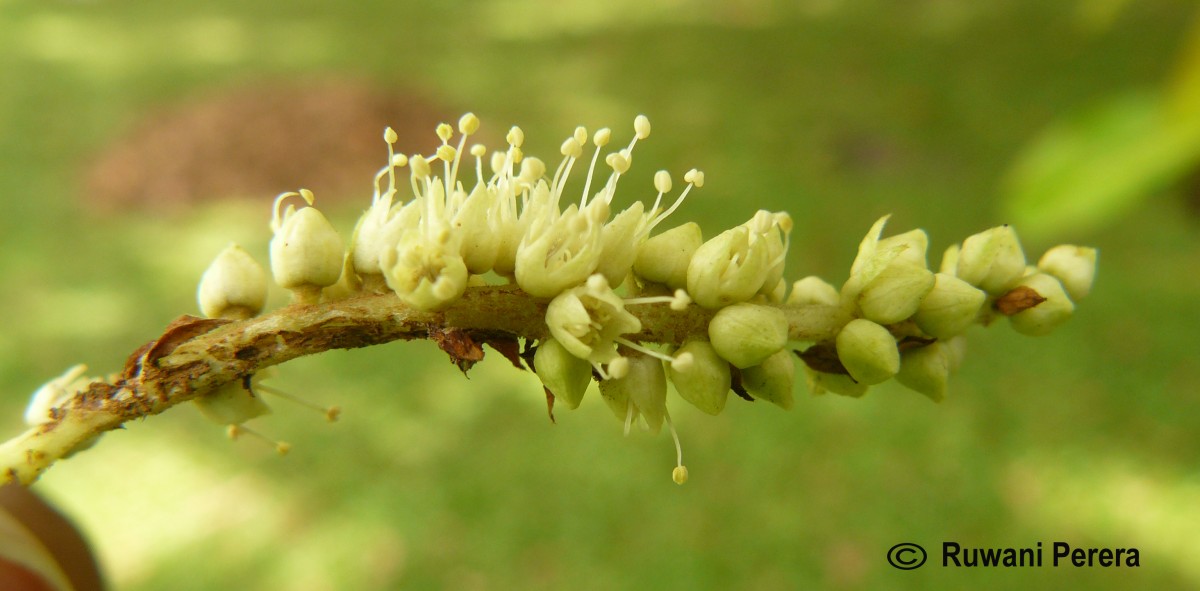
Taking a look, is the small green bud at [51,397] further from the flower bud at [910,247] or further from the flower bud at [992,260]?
the flower bud at [992,260]

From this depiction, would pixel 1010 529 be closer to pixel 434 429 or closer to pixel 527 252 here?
pixel 434 429

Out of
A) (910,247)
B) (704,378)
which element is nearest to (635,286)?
(704,378)

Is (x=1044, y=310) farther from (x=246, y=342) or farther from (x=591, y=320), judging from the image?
(x=246, y=342)

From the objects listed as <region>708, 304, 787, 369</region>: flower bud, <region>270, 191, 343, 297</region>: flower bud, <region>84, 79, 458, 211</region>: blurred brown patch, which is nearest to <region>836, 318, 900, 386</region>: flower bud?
<region>708, 304, 787, 369</region>: flower bud

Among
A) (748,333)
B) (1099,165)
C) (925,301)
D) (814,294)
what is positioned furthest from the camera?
(1099,165)

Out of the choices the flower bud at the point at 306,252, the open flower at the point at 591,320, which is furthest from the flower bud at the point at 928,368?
the flower bud at the point at 306,252

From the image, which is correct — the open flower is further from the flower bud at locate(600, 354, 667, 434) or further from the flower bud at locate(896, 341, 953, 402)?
the flower bud at locate(896, 341, 953, 402)

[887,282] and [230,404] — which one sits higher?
[887,282]
